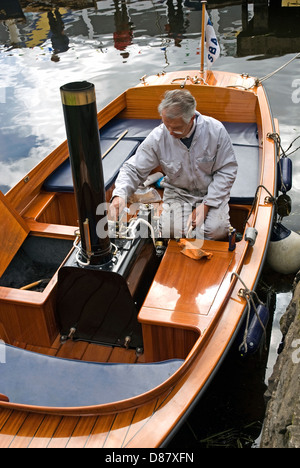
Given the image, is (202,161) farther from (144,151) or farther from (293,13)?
(293,13)

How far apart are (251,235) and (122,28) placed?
36.9ft

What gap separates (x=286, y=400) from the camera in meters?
2.34

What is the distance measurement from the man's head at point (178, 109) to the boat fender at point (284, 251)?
1.59 meters

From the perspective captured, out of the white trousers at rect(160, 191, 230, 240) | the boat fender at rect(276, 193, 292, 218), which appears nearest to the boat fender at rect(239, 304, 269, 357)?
the white trousers at rect(160, 191, 230, 240)

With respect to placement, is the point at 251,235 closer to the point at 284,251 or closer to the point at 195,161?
the point at 195,161

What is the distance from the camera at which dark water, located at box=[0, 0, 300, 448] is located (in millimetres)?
3205

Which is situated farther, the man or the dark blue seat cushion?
the dark blue seat cushion

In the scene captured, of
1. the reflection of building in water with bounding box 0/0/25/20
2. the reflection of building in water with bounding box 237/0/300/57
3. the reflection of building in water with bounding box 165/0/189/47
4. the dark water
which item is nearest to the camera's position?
the dark water

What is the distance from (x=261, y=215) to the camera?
3357mm

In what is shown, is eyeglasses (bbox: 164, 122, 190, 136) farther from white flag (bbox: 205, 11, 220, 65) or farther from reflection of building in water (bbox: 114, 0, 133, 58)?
reflection of building in water (bbox: 114, 0, 133, 58)

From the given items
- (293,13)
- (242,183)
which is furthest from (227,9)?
(242,183)

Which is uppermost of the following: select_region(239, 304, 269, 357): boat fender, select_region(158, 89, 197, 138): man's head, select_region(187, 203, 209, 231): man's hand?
select_region(158, 89, 197, 138): man's head

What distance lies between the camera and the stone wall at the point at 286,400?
2078mm

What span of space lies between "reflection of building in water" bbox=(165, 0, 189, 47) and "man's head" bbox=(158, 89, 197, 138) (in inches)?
357
